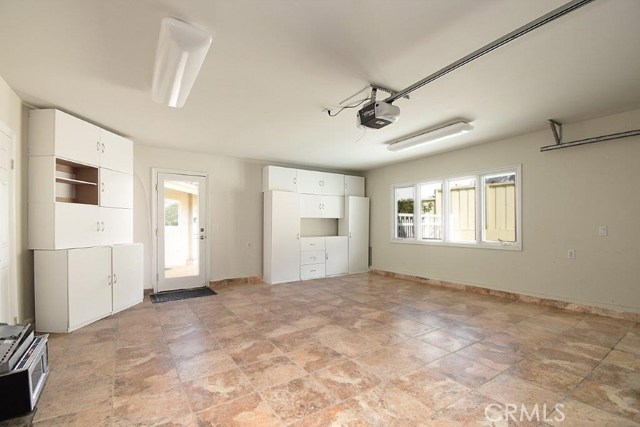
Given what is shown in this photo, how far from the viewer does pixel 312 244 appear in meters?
6.49

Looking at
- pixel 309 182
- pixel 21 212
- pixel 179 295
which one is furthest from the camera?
pixel 309 182

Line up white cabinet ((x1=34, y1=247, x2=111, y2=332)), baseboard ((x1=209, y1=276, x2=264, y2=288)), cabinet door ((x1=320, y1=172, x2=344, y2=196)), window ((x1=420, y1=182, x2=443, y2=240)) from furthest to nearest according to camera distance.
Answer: cabinet door ((x1=320, y1=172, x2=344, y2=196)), window ((x1=420, y1=182, x2=443, y2=240)), baseboard ((x1=209, y1=276, x2=264, y2=288)), white cabinet ((x1=34, y1=247, x2=111, y2=332))

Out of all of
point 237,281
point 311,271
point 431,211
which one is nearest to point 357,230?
point 311,271

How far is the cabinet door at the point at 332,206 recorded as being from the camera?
6.87 m

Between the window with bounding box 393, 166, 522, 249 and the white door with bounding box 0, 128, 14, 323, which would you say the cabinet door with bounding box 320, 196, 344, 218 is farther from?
the white door with bounding box 0, 128, 14, 323

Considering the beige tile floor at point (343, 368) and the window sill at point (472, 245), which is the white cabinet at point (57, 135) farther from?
the window sill at point (472, 245)

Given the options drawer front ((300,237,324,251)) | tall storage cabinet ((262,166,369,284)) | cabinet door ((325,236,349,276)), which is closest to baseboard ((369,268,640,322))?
cabinet door ((325,236,349,276))

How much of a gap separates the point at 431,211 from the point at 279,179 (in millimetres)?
3346

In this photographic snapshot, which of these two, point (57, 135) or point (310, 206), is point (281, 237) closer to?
point (310, 206)

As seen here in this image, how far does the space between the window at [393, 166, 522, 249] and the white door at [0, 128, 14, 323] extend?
627 centimetres

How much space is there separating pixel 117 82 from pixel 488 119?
173 inches

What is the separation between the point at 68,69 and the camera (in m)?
2.60

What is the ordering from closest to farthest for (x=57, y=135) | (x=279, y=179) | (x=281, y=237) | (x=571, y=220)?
(x=57, y=135), (x=571, y=220), (x=281, y=237), (x=279, y=179)

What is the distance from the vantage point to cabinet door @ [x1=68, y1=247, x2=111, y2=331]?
3371mm
